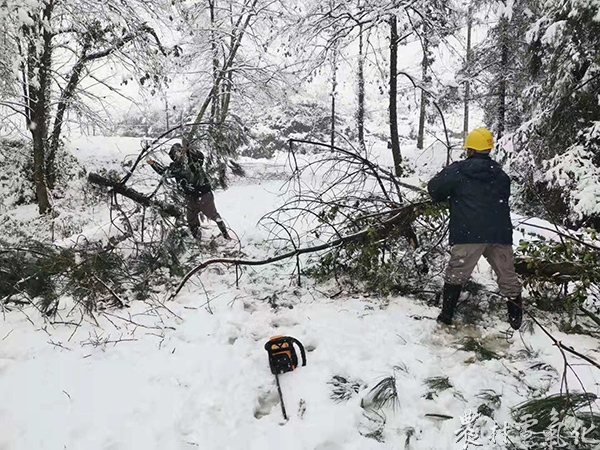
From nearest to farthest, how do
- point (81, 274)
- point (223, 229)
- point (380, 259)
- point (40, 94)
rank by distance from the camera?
1. point (81, 274)
2. point (380, 259)
3. point (223, 229)
4. point (40, 94)

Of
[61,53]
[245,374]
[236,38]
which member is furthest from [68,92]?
[245,374]

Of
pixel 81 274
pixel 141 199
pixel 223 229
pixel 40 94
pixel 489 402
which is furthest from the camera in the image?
pixel 40 94

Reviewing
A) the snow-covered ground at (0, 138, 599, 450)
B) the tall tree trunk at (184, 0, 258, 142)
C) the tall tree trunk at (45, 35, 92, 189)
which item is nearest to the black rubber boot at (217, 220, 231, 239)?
the snow-covered ground at (0, 138, 599, 450)

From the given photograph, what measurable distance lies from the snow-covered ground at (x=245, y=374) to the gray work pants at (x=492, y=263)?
350 mm

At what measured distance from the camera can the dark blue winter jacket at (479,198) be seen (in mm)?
3260

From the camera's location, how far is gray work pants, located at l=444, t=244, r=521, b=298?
11.0 ft

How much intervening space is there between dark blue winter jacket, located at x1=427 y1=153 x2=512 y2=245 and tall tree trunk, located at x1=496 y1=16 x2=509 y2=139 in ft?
36.0

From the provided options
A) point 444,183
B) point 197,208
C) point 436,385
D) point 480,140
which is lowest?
point 436,385

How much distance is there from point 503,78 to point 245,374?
1317cm

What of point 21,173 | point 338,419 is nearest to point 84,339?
point 338,419

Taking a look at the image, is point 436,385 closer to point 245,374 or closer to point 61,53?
point 245,374

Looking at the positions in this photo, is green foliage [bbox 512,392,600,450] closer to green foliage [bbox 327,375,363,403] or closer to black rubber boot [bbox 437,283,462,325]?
green foliage [bbox 327,375,363,403]

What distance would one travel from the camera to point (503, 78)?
12531 millimetres

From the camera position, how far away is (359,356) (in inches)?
116
